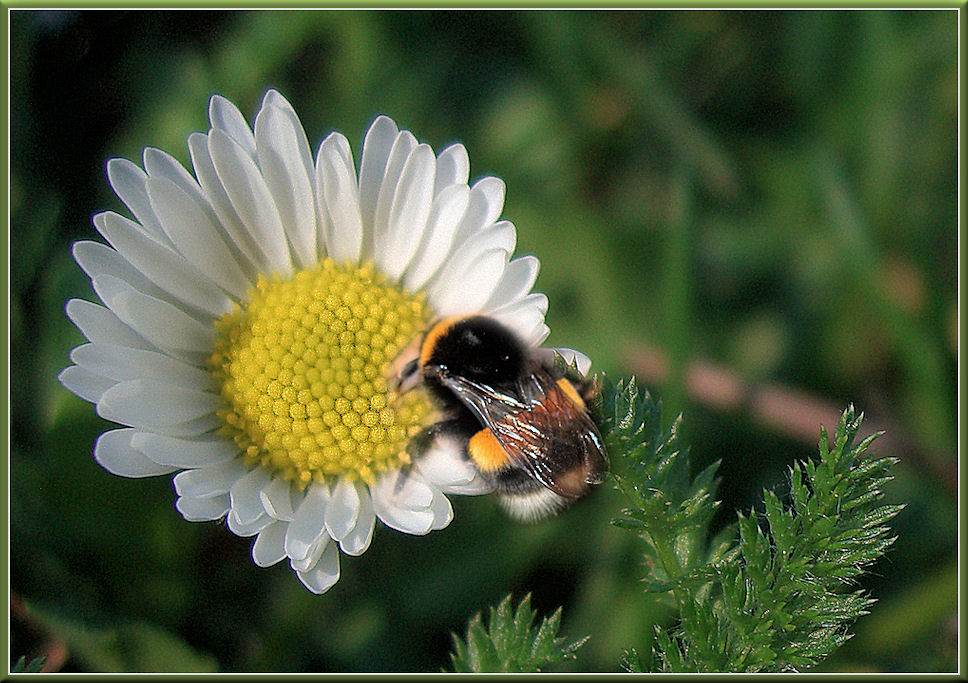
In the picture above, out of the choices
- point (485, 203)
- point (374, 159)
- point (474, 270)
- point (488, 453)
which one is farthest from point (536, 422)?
point (374, 159)

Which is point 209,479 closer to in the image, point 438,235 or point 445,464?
point 445,464

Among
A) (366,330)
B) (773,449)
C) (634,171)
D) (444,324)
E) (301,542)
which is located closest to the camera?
(301,542)

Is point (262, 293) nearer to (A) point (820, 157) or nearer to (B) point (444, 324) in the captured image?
(B) point (444, 324)

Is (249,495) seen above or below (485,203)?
below

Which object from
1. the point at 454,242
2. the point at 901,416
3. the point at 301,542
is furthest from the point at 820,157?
the point at 301,542

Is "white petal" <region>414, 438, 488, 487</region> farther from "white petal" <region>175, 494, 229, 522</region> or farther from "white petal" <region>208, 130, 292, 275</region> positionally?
"white petal" <region>208, 130, 292, 275</region>

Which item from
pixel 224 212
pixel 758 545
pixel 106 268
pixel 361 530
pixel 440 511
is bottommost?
pixel 361 530

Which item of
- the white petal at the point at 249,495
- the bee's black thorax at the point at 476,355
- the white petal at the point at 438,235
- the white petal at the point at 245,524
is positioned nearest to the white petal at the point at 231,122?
the white petal at the point at 438,235
